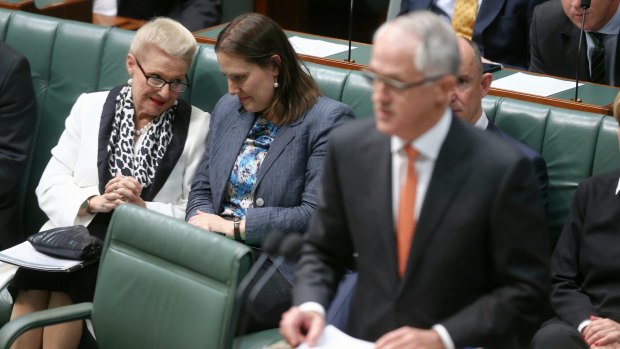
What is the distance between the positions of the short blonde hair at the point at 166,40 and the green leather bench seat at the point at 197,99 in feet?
0.70

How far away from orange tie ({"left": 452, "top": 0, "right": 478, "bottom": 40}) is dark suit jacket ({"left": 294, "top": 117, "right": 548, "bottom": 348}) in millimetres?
2426

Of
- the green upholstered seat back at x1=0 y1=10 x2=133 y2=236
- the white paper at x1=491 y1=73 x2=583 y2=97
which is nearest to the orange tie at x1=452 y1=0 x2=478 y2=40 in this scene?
the white paper at x1=491 y1=73 x2=583 y2=97

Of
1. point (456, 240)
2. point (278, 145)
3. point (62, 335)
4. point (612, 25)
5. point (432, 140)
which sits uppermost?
point (432, 140)

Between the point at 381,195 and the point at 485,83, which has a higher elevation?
the point at 381,195

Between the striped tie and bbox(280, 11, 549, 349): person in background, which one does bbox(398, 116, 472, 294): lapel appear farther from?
the striped tie

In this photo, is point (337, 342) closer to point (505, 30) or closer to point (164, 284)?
point (164, 284)

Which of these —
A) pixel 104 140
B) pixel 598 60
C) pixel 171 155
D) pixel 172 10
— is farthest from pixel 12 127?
pixel 598 60

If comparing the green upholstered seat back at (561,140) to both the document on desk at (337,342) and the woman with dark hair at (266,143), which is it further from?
the document on desk at (337,342)

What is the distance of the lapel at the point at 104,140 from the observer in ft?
12.3

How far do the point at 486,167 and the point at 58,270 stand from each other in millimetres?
1725

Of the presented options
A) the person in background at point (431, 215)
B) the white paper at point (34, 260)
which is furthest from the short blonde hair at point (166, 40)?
the person in background at point (431, 215)

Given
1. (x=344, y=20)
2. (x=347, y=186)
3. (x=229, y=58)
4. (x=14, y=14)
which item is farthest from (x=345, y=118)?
(x=344, y=20)

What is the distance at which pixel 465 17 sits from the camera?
4.50 m

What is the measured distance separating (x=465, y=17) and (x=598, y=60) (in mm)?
609
